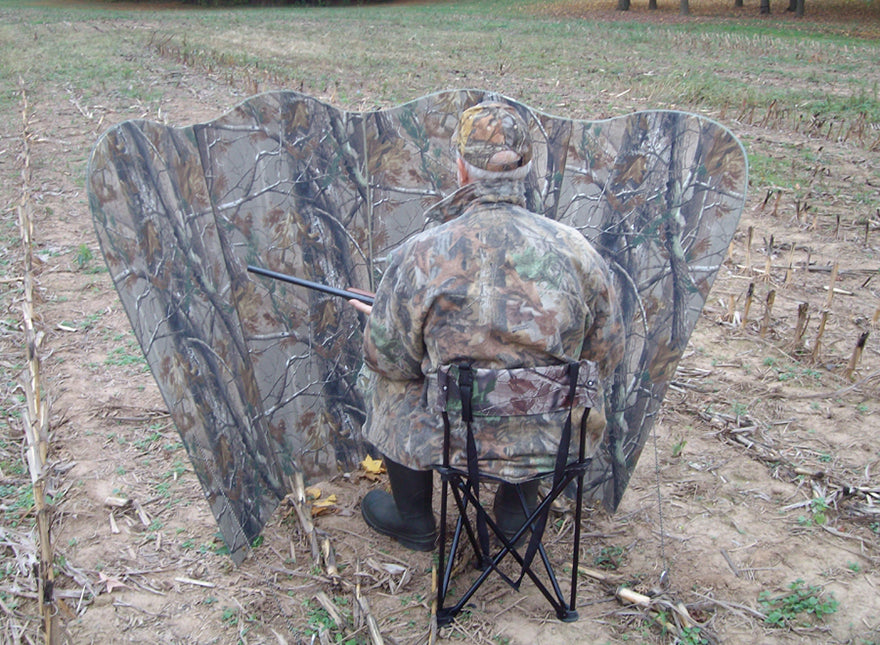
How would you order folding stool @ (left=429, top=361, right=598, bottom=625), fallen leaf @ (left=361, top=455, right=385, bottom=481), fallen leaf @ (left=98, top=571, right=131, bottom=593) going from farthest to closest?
fallen leaf @ (left=361, top=455, right=385, bottom=481) → fallen leaf @ (left=98, top=571, right=131, bottom=593) → folding stool @ (left=429, top=361, right=598, bottom=625)

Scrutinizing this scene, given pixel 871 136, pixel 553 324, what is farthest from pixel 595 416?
pixel 871 136

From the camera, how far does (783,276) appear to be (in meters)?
6.00

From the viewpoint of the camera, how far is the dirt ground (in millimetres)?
2893

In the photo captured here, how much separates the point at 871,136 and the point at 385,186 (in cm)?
907

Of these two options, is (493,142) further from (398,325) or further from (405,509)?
(405,509)

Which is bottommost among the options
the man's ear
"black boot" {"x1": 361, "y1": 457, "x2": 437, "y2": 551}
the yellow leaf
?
the yellow leaf

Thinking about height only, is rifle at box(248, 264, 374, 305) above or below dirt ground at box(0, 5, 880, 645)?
above

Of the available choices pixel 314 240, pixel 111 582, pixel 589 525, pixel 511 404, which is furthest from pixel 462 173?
pixel 111 582

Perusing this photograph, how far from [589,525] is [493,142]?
1.93 metres

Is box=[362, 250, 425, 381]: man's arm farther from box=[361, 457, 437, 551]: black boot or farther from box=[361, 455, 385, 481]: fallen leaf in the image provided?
box=[361, 455, 385, 481]: fallen leaf

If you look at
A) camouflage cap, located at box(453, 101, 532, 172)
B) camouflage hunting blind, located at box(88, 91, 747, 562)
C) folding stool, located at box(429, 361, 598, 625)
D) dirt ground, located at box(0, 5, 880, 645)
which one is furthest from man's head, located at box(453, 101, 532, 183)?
dirt ground, located at box(0, 5, 880, 645)

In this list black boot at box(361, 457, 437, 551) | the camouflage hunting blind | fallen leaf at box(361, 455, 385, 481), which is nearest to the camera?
the camouflage hunting blind

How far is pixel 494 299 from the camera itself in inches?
96.1

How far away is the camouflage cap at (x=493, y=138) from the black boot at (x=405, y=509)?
51.3 inches
